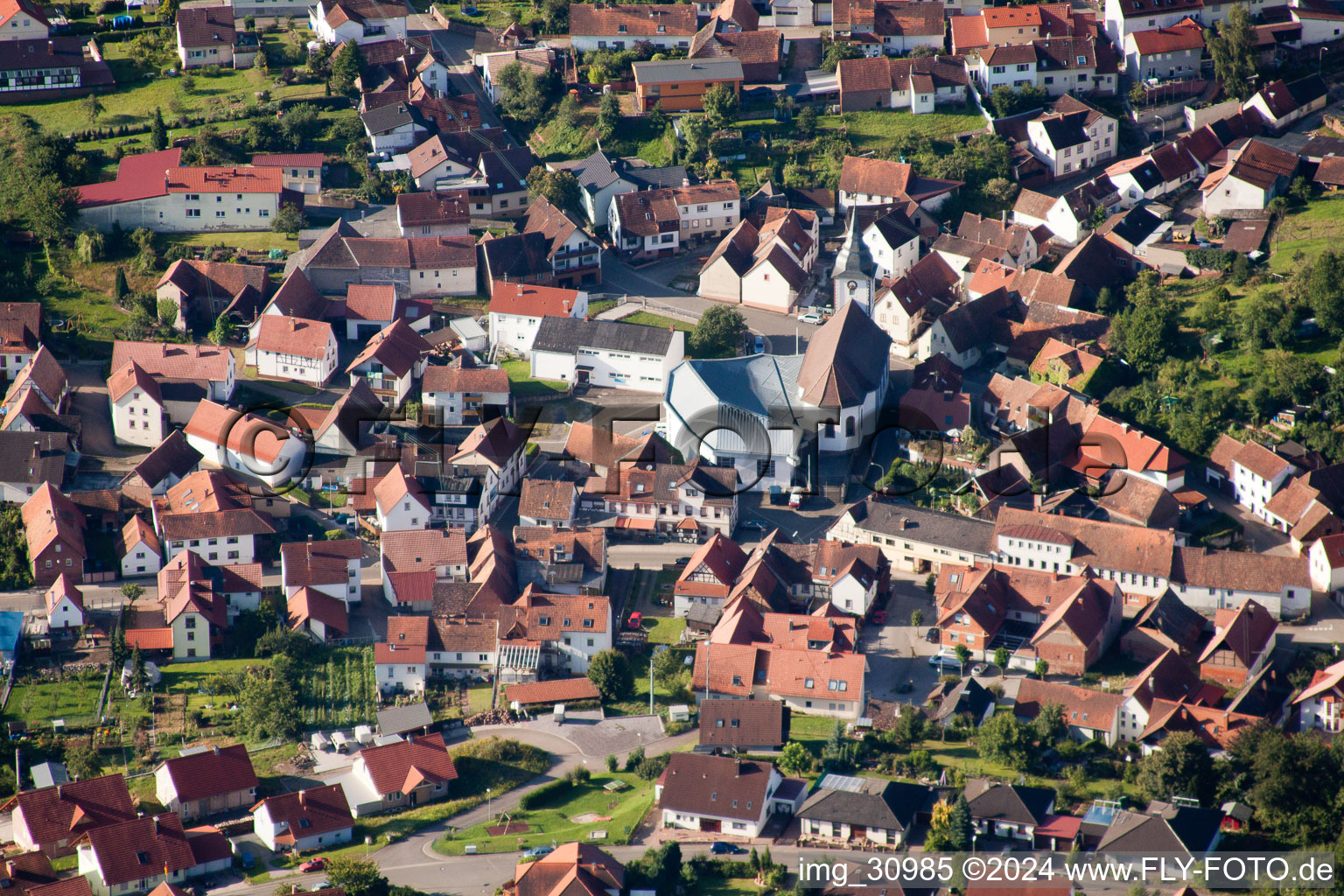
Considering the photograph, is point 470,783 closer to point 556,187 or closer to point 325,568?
point 325,568

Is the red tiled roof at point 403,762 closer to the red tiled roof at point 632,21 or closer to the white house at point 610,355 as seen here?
the white house at point 610,355

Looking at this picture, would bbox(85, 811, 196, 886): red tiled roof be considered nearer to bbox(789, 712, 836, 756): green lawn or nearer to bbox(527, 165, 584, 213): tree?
bbox(789, 712, 836, 756): green lawn

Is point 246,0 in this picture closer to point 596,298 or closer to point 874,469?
point 596,298

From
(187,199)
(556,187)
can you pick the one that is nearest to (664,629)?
(556,187)

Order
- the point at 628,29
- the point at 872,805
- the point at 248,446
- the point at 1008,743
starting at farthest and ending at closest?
the point at 628,29, the point at 248,446, the point at 1008,743, the point at 872,805

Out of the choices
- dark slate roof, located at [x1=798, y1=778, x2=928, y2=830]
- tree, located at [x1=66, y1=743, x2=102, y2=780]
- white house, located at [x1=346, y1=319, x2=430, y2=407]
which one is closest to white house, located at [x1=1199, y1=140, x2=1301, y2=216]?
white house, located at [x1=346, y1=319, x2=430, y2=407]

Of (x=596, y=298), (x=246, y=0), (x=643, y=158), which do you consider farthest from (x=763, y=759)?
(x=246, y=0)
